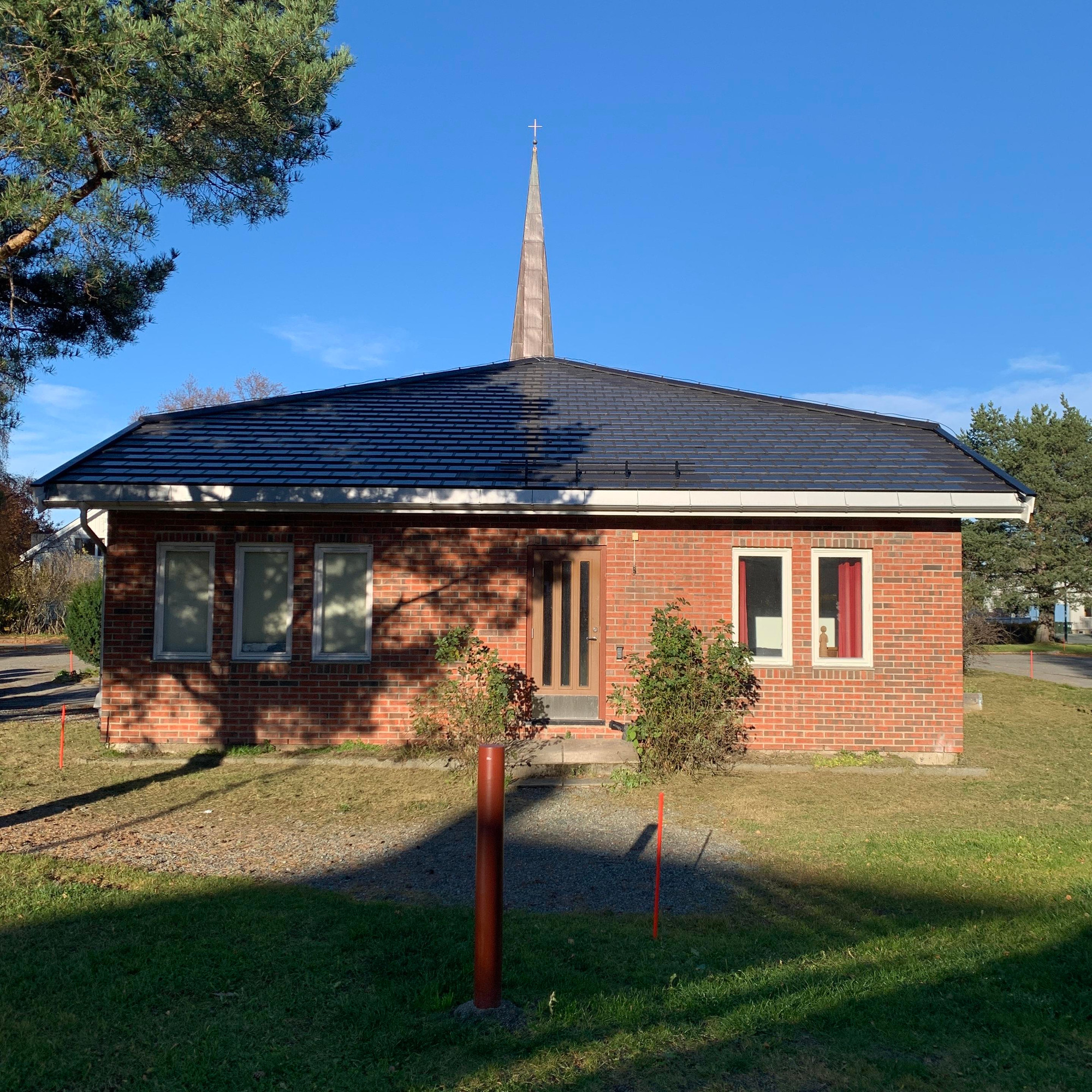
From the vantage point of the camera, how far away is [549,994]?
4.15 meters

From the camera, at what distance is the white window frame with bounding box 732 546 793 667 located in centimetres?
1038

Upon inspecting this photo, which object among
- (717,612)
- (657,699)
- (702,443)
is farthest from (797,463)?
(657,699)

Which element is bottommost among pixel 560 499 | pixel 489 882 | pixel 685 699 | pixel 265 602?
pixel 489 882

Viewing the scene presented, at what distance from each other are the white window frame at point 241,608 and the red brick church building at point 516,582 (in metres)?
0.02

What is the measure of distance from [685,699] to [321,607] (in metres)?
4.47

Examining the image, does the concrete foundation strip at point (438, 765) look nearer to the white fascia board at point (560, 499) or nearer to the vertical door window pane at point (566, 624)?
the vertical door window pane at point (566, 624)

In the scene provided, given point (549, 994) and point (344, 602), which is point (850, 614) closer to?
point (344, 602)

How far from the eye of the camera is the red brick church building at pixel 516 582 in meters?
10.1

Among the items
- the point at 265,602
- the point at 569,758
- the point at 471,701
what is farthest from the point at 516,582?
the point at 265,602

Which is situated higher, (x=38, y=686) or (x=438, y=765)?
(x=438, y=765)

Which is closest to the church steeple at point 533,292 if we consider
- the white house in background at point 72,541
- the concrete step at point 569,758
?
the white house in background at point 72,541

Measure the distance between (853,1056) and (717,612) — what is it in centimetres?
697

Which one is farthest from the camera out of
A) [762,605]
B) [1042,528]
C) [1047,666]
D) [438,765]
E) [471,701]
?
[1042,528]

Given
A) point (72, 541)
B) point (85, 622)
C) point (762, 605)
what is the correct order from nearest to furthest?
point (762, 605) → point (85, 622) → point (72, 541)
